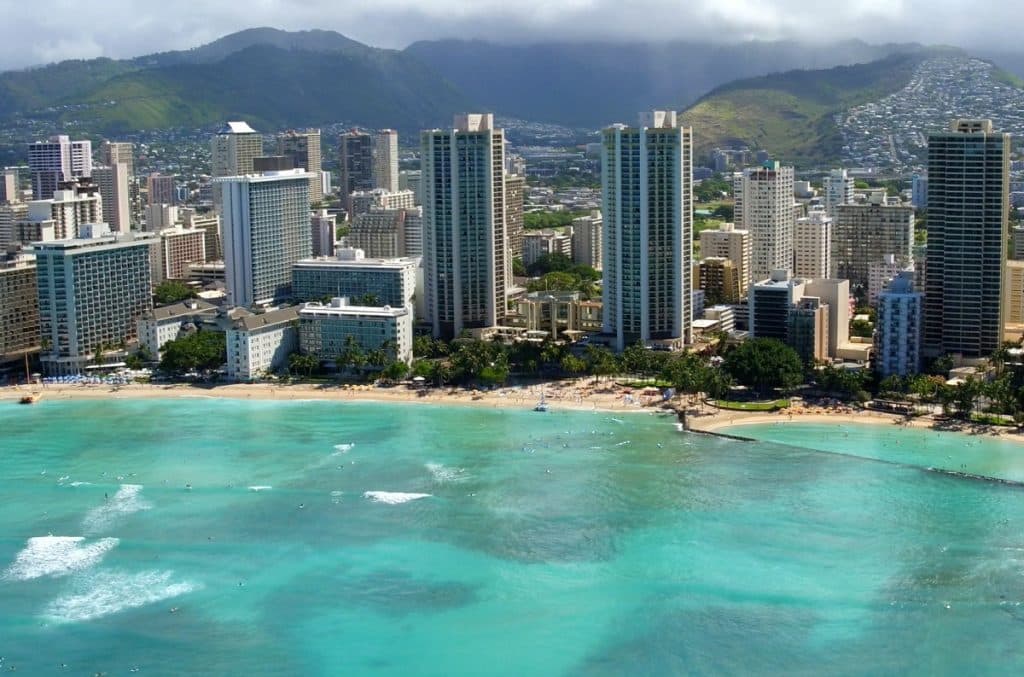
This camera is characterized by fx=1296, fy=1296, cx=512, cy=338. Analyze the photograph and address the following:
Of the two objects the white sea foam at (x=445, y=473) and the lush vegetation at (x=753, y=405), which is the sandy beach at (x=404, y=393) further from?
the white sea foam at (x=445, y=473)

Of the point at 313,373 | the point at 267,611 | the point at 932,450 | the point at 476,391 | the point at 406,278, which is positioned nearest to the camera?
the point at 267,611

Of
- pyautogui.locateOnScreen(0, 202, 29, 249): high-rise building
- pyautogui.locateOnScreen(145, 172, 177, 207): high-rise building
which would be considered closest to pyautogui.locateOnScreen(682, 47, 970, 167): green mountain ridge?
pyautogui.locateOnScreen(145, 172, 177, 207): high-rise building

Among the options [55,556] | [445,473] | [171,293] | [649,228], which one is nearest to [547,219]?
[171,293]

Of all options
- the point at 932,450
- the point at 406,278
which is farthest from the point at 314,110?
the point at 932,450

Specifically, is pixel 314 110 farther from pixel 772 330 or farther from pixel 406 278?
pixel 772 330

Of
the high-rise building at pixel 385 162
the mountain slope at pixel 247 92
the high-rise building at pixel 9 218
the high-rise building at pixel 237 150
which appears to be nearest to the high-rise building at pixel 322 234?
the high-rise building at pixel 237 150

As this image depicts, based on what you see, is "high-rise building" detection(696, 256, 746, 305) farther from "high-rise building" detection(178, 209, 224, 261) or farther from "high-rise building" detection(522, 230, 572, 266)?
"high-rise building" detection(178, 209, 224, 261)
